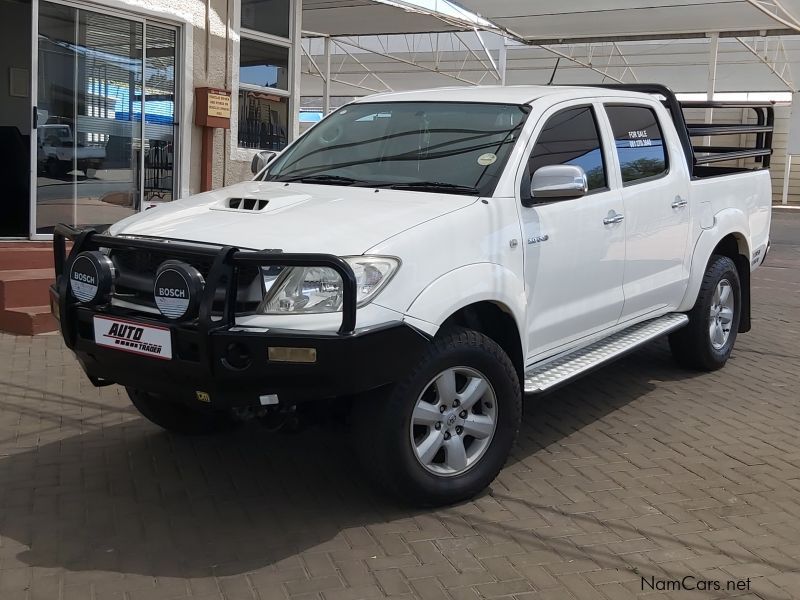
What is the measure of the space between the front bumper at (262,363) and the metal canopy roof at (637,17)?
40.6ft

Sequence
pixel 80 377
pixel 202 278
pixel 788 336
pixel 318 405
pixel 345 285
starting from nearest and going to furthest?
pixel 345 285
pixel 202 278
pixel 318 405
pixel 80 377
pixel 788 336

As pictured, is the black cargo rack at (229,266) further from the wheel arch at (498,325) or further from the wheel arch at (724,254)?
the wheel arch at (724,254)

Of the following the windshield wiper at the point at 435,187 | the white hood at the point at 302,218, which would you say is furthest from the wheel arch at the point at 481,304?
the windshield wiper at the point at 435,187

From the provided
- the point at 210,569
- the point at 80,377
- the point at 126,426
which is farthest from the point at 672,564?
the point at 80,377

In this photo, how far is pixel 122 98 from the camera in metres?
9.48

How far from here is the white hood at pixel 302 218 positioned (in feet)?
12.5

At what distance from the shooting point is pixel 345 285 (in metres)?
3.48

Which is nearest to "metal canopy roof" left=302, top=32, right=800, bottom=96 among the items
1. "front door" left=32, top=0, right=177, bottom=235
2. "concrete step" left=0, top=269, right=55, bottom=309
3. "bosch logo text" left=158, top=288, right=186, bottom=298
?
"front door" left=32, top=0, right=177, bottom=235

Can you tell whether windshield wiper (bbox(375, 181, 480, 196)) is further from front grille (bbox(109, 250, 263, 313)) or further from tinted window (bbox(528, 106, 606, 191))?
front grille (bbox(109, 250, 263, 313))

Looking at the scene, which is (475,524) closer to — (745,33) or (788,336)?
(788,336)

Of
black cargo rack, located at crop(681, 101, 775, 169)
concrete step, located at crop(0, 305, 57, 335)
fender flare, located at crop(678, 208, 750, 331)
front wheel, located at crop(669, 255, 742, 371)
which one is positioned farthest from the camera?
concrete step, located at crop(0, 305, 57, 335)

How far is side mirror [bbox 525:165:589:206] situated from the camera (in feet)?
14.8

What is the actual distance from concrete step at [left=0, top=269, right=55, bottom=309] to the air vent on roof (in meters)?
3.61

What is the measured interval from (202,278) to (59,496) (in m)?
1.41
